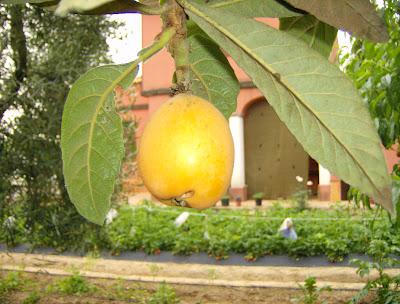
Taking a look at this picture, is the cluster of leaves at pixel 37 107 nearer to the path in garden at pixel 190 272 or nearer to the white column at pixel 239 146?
the path in garden at pixel 190 272

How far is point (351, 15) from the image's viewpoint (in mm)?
448

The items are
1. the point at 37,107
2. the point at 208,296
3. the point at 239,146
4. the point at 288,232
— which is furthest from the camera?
the point at 239,146

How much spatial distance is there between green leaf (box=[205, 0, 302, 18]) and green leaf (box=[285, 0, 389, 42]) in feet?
0.27

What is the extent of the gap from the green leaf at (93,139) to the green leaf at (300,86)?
0.11 m

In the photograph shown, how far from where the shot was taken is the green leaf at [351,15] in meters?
0.44

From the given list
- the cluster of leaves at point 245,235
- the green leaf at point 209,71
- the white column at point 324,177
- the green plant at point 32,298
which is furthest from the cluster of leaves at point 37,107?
the white column at point 324,177

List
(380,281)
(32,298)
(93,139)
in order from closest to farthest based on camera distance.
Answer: (93,139) < (380,281) < (32,298)

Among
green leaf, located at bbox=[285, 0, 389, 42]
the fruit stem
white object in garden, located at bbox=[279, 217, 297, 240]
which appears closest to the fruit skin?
the fruit stem

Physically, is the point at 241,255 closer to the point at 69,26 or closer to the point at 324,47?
the point at 69,26

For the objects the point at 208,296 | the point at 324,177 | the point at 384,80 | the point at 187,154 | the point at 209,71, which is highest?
the point at 384,80

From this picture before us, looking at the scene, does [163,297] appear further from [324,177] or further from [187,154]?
[324,177]

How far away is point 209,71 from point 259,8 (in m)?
0.10

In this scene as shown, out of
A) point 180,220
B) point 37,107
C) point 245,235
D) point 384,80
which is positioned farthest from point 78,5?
point 180,220

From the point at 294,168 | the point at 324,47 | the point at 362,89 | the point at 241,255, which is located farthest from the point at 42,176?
the point at 294,168
